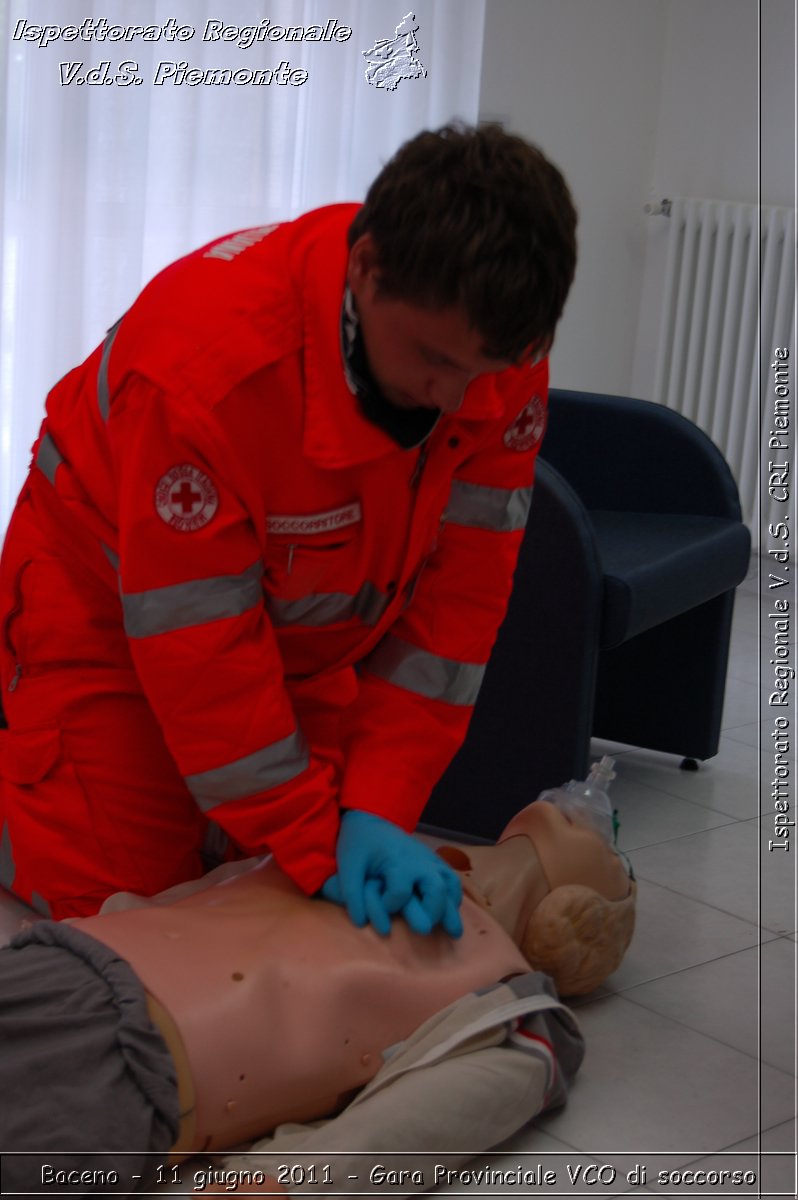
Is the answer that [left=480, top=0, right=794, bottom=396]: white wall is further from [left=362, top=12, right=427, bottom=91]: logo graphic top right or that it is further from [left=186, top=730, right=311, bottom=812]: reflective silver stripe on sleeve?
[left=186, top=730, right=311, bottom=812]: reflective silver stripe on sleeve

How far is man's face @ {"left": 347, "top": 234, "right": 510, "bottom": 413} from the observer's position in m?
1.18

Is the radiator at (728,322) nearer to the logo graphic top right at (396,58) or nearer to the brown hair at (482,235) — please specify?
the logo graphic top right at (396,58)

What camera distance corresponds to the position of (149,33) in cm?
285

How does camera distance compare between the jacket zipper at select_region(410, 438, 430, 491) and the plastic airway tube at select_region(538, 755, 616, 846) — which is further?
the plastic airway tube at select_region(538, 755, 616, 846)

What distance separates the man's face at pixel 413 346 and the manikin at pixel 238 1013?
537 mm

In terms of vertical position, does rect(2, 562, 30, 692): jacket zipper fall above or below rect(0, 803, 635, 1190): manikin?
above

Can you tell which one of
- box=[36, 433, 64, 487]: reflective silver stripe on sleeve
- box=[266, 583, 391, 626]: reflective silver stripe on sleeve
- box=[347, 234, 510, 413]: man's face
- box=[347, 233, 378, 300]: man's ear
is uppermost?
box=[347, 233, 378, 300]: man's ear

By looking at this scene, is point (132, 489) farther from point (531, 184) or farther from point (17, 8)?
point (17, 8)

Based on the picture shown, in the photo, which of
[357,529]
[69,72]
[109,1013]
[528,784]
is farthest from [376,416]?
[69,72]

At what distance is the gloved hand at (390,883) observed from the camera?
1397 millimetres

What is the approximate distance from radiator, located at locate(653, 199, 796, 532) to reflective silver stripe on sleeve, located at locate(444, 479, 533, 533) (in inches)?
93.2

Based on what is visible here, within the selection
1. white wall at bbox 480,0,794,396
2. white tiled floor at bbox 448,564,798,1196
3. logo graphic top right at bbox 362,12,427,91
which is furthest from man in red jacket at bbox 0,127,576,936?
white wall at bbox 480,0,794,396

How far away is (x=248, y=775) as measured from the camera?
4.54 feet

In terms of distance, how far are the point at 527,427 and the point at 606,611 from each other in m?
0.50
